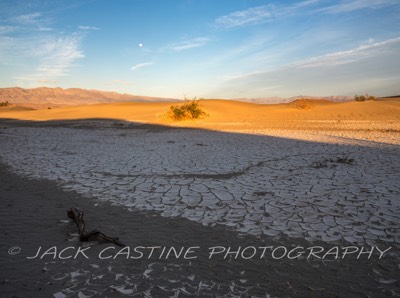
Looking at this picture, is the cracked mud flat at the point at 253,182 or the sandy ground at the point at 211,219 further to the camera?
the cracked mud flat at the point at 253,182

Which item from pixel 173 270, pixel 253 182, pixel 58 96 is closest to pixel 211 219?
pixel 173 270

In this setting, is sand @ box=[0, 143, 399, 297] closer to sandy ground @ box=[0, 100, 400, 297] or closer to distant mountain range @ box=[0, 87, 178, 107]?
sandy ground @ box=[0, 100, 400, 297]

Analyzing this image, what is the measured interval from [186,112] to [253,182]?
1356cm

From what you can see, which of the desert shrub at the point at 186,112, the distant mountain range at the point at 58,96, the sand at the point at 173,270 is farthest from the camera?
the distant mountain range at the point at 58,96

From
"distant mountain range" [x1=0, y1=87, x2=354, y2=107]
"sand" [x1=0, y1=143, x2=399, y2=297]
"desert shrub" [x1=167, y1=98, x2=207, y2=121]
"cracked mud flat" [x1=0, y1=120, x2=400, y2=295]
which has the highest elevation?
"distant mountain range" [x1=0, y1=87, x2=354, y2=107]

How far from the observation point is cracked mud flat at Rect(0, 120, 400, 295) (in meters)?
3.72

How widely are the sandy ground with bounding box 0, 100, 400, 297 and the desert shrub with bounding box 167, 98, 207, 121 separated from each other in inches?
410

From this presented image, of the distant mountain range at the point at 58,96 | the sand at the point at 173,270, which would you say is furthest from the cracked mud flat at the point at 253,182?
the distant mountain range at the point at 58,96

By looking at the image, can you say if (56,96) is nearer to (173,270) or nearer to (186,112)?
(186,112)

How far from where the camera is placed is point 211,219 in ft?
13.0

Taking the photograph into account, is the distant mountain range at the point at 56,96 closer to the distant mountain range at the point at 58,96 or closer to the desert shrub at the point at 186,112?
the distant mountain range at the point at 58,96

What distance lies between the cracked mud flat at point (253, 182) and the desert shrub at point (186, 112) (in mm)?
8984

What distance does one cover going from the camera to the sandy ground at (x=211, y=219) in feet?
8.36

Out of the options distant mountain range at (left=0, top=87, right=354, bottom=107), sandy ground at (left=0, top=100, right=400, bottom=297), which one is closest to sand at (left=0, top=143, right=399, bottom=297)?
sandy ground at (left=0, top=100, right=400, bottom=297)
